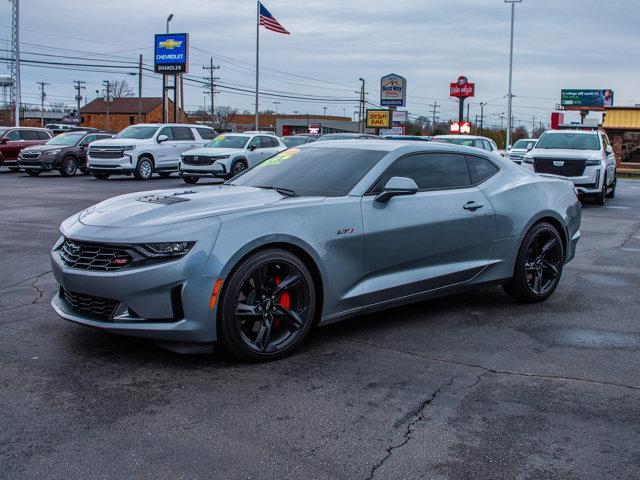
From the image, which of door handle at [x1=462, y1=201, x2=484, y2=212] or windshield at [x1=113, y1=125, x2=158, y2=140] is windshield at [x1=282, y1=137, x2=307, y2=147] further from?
door handle at [x1=462, y1=201, x2=484, y2=212]

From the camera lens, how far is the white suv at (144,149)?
23.4m

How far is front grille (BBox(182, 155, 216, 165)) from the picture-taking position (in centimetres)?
2220

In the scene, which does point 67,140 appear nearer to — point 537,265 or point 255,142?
point 255,142

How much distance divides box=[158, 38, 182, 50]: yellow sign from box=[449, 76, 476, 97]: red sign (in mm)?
24399

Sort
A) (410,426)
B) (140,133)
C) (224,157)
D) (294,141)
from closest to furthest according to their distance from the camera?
(410,426) < (224,157) < (140,133) < (294,141)

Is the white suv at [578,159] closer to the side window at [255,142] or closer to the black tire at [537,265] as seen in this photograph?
the side window at [255,142]

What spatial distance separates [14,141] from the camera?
27547 millimetres

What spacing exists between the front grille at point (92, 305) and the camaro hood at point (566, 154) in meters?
15.4

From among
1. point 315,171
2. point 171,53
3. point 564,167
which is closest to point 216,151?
point 564,167

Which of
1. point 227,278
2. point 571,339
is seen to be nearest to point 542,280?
point 571,339

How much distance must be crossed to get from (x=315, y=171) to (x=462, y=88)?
182 feet

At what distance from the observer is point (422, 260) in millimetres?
5660

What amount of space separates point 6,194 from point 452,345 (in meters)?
15.1

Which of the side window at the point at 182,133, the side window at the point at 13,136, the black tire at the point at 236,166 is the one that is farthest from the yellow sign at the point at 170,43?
the black tire at the point at 236,166
